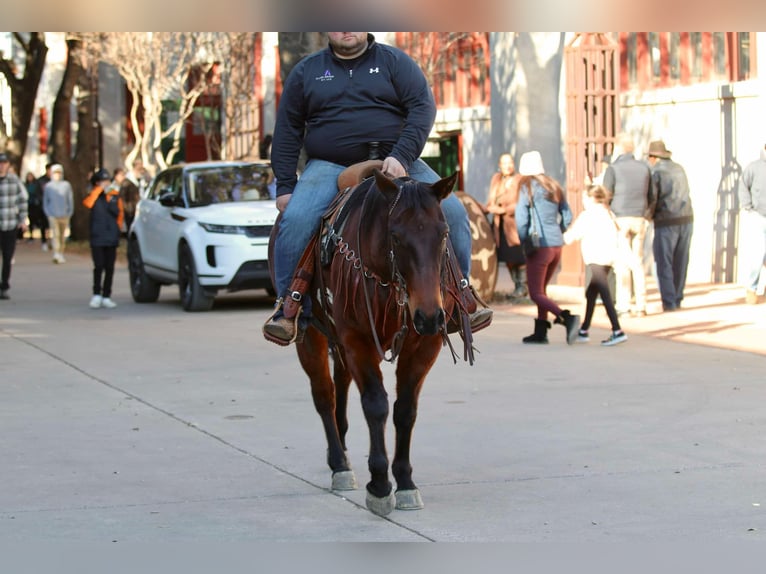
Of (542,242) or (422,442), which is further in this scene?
(542,242)

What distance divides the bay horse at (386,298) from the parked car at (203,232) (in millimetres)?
9942

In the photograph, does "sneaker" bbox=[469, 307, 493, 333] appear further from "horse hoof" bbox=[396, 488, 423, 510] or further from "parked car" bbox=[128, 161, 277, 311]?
"parked car" bbox=[128, 161, 277, 311]

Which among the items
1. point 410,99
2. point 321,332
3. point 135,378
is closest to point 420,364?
point 321,332

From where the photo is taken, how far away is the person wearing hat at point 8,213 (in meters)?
20.0

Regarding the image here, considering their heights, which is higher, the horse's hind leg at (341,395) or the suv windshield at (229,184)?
the suv windshield at (229,184)

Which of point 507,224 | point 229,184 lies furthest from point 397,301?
point 229,184

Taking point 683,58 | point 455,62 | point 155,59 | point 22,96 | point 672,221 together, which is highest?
point 155,59

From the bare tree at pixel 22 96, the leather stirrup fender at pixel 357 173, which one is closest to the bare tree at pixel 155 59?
the bare tree at pixel 22 96

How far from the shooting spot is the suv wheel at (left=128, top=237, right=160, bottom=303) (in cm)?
1958

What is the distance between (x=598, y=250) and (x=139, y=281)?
824 cm

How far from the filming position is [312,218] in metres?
7.46

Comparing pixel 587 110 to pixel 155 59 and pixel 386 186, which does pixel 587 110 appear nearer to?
pixel 386 186

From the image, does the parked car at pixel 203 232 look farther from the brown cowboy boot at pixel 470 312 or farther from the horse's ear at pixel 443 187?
the horse's ear at pixel 443 187

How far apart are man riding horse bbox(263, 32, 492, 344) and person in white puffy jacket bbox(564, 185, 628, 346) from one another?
20.1ft
